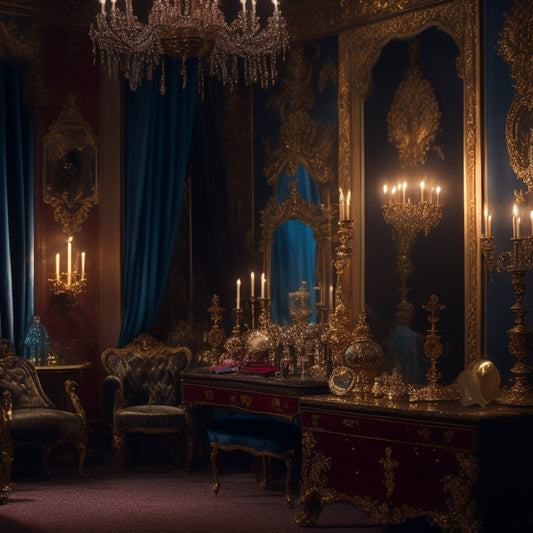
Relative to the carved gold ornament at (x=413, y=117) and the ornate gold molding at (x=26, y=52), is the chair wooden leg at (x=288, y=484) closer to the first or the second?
the carved gold ornament at (x=413, y=117)

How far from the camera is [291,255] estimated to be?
7141 mm

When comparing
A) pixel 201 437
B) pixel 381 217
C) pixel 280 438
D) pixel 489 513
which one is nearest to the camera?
pixel 489 513

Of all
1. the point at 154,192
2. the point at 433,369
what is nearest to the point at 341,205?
the point at 433,369

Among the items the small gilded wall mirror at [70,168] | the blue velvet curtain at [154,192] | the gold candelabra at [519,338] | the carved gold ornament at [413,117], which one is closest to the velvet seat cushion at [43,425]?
the blue velvet curtain at [154,192]

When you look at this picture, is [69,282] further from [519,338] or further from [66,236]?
[519,338]

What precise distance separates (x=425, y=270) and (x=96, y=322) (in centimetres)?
291

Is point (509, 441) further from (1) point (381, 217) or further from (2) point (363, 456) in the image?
(1) point (381, 217)

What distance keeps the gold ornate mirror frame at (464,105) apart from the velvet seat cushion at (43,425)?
2.13 m

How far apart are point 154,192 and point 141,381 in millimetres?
1493

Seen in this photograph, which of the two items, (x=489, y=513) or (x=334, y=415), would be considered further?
(x=334, y=415)

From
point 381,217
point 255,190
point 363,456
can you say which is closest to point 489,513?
point 363,456

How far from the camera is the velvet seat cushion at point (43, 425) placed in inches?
259

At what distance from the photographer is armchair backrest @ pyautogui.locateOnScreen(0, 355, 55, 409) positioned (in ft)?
22.7

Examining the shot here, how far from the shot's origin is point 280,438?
6016mm
